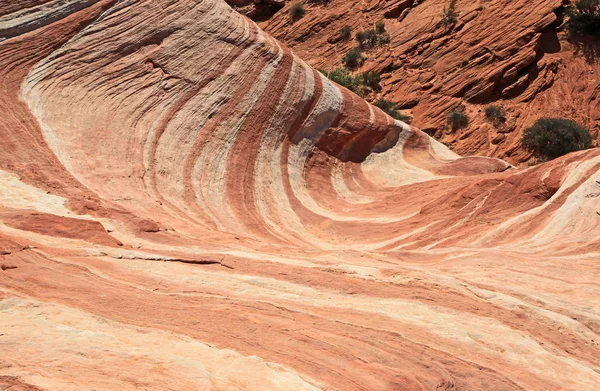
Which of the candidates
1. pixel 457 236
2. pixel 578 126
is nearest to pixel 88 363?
pixel 457 236

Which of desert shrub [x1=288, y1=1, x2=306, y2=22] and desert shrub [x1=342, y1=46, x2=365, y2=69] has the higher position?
desert shrub [x1=288, y1=1, x2=306, y2=22]

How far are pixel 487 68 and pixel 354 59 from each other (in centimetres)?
795

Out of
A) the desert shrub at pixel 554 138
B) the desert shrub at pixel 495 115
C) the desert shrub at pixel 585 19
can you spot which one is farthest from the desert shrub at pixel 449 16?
the desert shrub at pixel 554 138

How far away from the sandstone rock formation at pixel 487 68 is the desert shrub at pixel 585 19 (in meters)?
0.55

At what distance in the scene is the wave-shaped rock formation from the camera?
5.95 meters

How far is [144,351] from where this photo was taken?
5605 millimetres

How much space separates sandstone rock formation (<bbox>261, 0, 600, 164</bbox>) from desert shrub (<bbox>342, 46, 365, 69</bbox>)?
507 mm

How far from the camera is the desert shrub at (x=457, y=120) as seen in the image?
33094 mm

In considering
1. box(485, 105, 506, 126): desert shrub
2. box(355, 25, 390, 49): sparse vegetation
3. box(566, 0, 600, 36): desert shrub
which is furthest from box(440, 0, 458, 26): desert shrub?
box(485, 105, 506, 126): desert shrub

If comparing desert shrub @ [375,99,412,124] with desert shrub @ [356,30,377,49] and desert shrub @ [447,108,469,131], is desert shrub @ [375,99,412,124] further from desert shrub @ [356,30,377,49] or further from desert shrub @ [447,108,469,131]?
desert shrub @ [356,30,377,49]

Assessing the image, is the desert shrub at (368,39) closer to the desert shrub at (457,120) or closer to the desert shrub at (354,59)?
the desert shrub at (354,59)

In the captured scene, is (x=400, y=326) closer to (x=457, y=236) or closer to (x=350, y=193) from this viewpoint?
(x=457, y=236)

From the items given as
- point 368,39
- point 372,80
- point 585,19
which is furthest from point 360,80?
point 585,19

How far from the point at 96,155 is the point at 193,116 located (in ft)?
8.69
